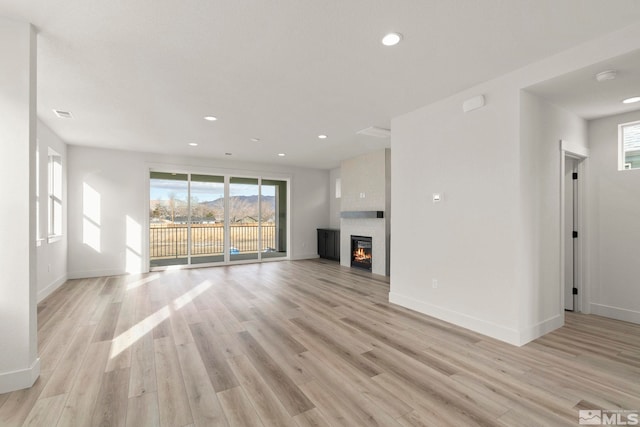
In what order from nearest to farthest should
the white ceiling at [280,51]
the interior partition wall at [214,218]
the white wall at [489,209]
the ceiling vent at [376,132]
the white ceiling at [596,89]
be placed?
1. the white ceiling at [280,51]
2. the white ceiling at [596,89]
3. the white wall at [489,209]
4. the ceiling vent at [376,132]
5. the interior partition wall at [214,218]

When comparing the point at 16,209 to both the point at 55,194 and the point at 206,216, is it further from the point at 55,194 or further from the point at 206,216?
the point at 206,216

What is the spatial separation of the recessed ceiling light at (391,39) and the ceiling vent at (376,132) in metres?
2.28

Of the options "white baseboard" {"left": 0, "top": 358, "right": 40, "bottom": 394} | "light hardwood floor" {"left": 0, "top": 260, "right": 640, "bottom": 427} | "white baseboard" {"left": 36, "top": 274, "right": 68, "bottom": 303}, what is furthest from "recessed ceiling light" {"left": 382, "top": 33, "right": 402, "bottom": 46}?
"white baseboard" {"left": 36, "top": 274, "right": 68, "bottom": 303}

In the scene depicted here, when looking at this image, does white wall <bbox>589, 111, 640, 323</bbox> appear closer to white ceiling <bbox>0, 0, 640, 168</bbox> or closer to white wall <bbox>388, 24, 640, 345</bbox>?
white wall <bbox>388, 24, 640, 345</bbox>

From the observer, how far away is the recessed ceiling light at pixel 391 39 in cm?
229

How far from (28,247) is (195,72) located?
2.03m

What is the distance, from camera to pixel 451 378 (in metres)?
2.23

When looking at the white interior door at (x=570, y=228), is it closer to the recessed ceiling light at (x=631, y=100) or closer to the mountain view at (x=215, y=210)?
the recessed ceiling light at (x=631, y=100)

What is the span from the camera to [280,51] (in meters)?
2.52

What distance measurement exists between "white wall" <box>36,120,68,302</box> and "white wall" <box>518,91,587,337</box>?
6262 millimetres

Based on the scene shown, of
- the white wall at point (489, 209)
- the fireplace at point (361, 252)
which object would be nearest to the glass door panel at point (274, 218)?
the fireplace at point (361, 252)

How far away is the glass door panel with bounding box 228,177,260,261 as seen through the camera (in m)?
7.57

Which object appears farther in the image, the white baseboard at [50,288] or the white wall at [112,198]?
the white wall at [112,198]

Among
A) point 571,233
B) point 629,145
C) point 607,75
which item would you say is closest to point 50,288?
point 607,75
